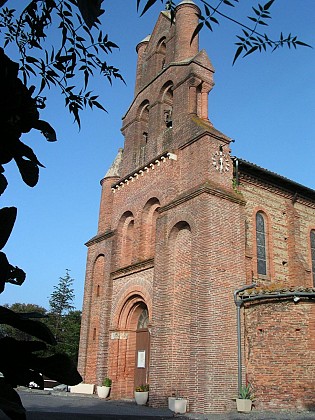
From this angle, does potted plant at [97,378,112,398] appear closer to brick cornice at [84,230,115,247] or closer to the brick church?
the brick church

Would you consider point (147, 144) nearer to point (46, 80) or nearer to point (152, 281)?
point (152, 281)

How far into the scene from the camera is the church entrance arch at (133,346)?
56.3 feet

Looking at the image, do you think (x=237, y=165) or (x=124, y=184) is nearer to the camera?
(x=237, y=165)

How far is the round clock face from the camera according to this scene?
1625 cm

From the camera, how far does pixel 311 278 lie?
1833 cm

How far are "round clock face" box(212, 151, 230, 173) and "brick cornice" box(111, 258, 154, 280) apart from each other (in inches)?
174

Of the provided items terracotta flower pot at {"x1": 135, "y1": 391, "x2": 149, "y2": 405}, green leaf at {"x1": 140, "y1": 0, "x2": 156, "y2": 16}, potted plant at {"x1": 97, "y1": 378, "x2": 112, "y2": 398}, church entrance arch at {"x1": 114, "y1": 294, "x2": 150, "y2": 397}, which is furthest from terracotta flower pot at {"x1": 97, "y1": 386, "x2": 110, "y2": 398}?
green leaf at {"x1": 140, "y1": 0, "x2": 156, "y2": 16}

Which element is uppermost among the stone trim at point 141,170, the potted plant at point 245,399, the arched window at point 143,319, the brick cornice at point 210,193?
the stone trim at point 141,170

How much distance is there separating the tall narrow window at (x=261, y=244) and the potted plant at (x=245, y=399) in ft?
15.3

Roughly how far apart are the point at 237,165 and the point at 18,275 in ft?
51.9

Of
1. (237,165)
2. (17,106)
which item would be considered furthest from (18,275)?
(237,165)

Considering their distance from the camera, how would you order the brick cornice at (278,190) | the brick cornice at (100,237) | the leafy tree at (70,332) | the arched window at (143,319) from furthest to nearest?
1. the leafy tree at (70,332)
2. the brick cornice at (100,237)
3. the arched window at (143,319)
4. the brick cornice at (278,190)

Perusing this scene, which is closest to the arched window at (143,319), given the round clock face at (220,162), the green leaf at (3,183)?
the round clock face at (220,162)

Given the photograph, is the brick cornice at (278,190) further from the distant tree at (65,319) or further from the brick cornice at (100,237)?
the distant tree at (65,319)
